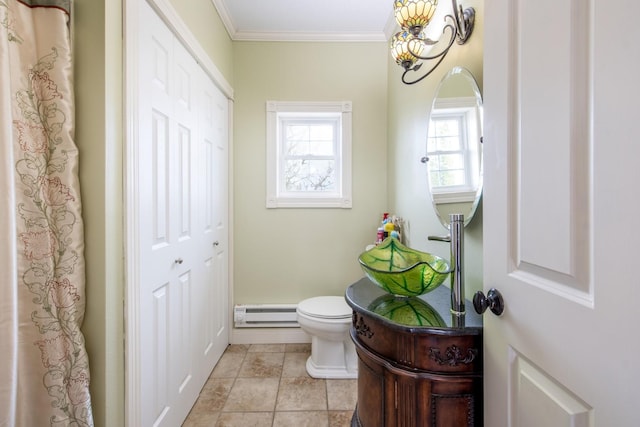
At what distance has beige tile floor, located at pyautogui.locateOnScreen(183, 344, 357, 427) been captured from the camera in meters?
1.58

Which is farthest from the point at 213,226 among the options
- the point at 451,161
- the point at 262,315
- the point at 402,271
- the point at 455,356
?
the point at 455,356

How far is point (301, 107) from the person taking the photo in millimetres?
2375

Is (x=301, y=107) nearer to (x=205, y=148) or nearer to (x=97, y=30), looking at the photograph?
(x=205, y=148)

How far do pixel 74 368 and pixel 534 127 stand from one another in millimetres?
1411

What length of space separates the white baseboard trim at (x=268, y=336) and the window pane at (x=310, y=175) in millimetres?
1220

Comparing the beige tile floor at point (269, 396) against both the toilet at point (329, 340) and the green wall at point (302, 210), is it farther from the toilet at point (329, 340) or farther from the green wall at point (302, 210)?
the green wall at point (302, 210)

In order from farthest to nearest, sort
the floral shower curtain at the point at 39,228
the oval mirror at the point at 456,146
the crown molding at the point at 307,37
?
the crown molding at the point at 307,37, the oval mirror at the point at 456,146, the floral shower curtain at the point at 39,228

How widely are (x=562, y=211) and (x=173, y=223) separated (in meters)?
1.48

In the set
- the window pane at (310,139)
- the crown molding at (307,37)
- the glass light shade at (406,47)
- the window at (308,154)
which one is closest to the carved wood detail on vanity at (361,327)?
the glass light shade at (406,47)

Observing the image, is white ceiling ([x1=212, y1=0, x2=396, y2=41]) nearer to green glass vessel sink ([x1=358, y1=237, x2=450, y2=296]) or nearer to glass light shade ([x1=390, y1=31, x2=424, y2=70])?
glass light shade ([x1=390, y1=31, x2=424, y2=70])

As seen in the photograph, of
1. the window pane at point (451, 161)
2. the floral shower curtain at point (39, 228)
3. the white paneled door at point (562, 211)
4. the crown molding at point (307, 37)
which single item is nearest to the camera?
the white paneled door at point (562, 211)

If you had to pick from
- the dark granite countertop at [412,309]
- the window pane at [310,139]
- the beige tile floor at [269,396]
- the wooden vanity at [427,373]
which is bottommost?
the beige tile floor at [269,396]

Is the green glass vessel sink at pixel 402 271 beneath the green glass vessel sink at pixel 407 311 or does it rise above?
above

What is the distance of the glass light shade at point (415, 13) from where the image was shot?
122cm
